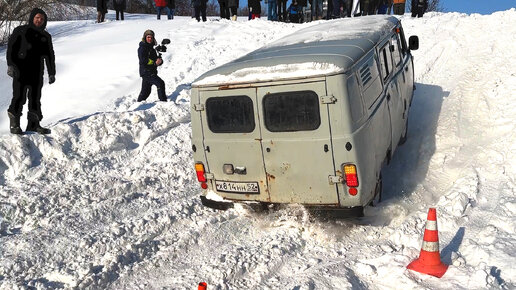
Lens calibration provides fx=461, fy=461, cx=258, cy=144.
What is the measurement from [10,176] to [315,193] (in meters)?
4.73

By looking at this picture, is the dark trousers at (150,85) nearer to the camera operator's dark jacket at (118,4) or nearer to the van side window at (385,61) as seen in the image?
the van side window at (385,61)

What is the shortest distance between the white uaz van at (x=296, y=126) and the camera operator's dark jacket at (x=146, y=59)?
14.6 ft

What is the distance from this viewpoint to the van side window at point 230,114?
18.2 feet

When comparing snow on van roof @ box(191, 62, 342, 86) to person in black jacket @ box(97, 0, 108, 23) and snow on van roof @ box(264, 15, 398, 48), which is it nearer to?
snow on van roof @ box(264, 15, 398, 48)

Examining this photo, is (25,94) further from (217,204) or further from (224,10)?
(224,10)

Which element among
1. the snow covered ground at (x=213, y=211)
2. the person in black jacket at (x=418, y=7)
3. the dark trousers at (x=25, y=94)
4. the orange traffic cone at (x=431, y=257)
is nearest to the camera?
the orange traffic cone at (x=431, y=257)

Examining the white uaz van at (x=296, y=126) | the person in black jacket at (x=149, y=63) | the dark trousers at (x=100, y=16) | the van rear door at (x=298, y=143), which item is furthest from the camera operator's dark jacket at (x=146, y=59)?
the dark trousers at (x=100, y=16)

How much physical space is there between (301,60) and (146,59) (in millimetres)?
5593

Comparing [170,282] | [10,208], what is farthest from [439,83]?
[10,208]

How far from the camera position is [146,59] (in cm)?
994

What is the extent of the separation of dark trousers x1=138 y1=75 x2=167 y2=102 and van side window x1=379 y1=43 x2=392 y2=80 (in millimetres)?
5014

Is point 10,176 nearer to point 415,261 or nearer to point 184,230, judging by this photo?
point 184,230

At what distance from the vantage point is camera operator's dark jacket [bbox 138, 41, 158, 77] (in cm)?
992

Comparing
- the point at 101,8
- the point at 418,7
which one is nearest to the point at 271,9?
the point at 418,7
